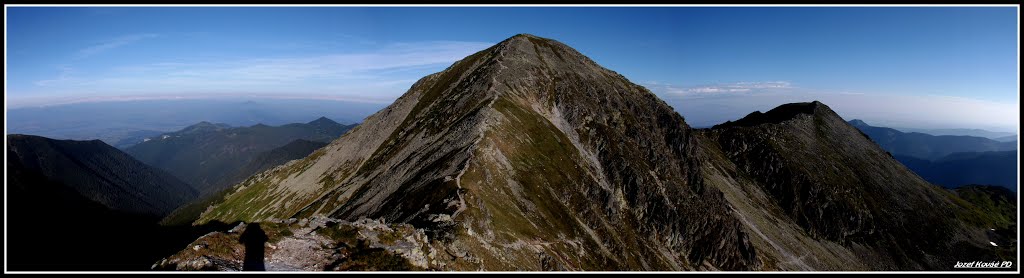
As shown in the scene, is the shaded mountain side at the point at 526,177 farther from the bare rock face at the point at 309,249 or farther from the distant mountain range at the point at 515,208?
the bare rock face at the point at 309,249

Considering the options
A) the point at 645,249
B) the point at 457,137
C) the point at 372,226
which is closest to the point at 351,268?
the point at 372,226

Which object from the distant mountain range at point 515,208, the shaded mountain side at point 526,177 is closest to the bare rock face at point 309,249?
the distant mountain range at point 515,208

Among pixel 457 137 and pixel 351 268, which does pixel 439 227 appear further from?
pixel 457 137

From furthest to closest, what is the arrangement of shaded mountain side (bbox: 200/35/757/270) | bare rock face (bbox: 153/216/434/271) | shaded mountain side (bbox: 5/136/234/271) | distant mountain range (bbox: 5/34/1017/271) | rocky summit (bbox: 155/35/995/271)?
shaded mountain side (bbox: 5/136/234/271), shaded mountain side (bbox: 200/35/757/270), rocky summit (bbox: 155/35/995/271), distant mountain range (bbox: 5/34/1017/271), bare rock face (bbox: 153/216/434/271)

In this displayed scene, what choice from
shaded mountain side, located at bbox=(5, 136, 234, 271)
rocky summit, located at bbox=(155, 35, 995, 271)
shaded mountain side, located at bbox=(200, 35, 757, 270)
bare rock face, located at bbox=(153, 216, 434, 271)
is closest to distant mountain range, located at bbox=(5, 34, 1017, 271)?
bare rock face, located at bbox=(153, 216, 434, 271)

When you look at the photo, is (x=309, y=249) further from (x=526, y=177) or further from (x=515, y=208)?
(x=526, y=177)

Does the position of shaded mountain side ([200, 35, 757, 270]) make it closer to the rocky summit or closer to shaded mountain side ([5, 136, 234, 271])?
the rocky summit
